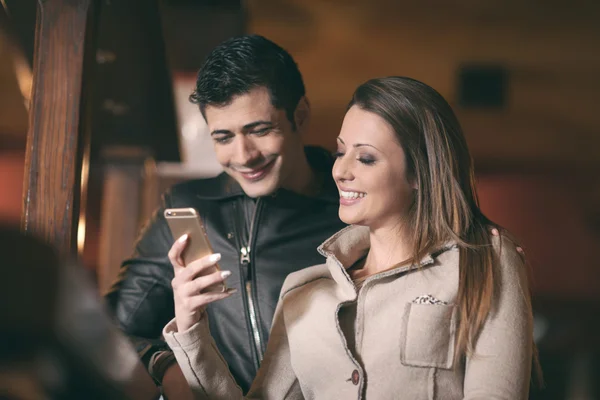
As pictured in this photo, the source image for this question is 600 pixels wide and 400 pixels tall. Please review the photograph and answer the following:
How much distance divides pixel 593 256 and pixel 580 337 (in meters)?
0.80

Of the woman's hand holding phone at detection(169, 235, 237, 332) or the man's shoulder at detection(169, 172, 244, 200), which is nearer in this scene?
the woman's hand holding phone at detection(169, 235, 237, 332)

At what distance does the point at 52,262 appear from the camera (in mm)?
746

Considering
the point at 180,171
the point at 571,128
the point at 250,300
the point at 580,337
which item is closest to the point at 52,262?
the point at 250,300

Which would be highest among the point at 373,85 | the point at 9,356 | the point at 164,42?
the point at 164,42

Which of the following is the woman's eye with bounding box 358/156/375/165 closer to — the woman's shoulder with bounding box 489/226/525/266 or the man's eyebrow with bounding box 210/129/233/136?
the woman's shoulder with bounding box 489/226/525/266

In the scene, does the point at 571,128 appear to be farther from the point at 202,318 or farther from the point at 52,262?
the point at 52,262

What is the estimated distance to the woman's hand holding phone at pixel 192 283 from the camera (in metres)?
1.34

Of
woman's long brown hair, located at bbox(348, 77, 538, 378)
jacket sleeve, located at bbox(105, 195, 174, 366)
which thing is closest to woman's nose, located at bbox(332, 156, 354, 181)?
woman's long brown hair, located at bbox(348, 77, 538, 378)

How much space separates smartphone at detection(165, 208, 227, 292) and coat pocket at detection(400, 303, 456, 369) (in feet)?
1.20

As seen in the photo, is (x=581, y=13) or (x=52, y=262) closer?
(x=52, y=262)

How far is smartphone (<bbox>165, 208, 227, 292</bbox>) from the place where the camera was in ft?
4.47

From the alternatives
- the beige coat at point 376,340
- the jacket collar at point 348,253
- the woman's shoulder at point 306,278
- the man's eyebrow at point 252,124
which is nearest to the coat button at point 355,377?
the beige coat at point 376,340

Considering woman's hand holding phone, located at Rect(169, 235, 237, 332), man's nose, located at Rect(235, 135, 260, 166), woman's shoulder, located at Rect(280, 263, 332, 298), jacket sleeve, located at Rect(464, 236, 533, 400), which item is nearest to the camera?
jacket sleeve, located at Rect(464, 236, 533, 400)

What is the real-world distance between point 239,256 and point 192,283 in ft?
1.33
